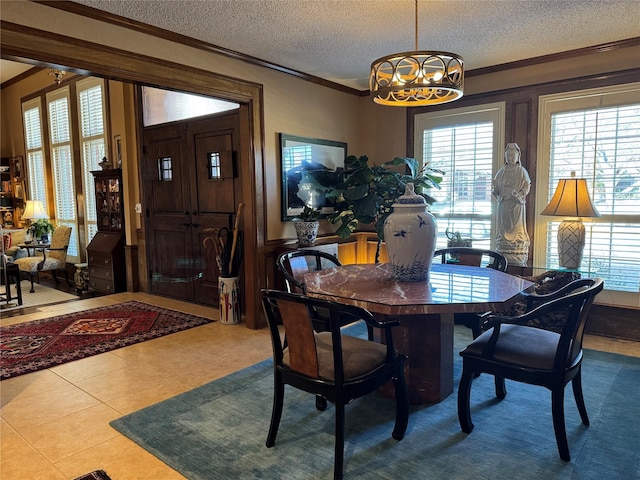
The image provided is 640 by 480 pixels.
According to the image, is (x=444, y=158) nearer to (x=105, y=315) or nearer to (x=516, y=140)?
(x=516, y=140)

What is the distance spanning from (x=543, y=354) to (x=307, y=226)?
268 cm

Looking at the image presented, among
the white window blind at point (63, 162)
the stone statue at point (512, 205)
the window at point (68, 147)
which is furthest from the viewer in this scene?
the white window blind at point (63, 162)

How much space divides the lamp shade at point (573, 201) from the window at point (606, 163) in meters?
0.38

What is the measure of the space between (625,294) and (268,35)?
3.71 meters

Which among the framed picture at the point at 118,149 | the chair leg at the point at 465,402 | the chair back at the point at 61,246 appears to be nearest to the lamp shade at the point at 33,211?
the chair back at the point at 61,246

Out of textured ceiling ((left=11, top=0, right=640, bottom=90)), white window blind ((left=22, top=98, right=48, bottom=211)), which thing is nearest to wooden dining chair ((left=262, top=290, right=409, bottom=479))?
textured ceiling ((left=11, top=0, right=640, bottom=90))

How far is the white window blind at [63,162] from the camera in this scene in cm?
704

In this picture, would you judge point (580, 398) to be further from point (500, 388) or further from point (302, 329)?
point (302, 329)

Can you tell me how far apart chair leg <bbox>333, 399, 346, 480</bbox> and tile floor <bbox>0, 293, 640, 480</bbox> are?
727mm

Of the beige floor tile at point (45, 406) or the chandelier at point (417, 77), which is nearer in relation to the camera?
the chandelier at point (417, 77)

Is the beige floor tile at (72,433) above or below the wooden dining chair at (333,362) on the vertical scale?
below

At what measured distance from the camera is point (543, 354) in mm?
2195

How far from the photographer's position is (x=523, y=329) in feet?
8.31

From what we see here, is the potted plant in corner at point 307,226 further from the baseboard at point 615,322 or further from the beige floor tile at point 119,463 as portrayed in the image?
the baseboard at point 615,322
